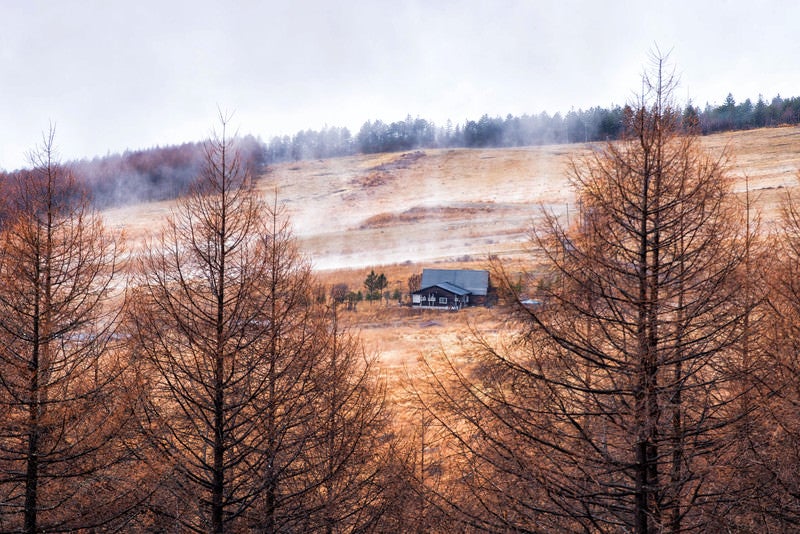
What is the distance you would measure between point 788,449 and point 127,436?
9.74 meters

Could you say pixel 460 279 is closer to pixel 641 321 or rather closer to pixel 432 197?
pixel 641 321

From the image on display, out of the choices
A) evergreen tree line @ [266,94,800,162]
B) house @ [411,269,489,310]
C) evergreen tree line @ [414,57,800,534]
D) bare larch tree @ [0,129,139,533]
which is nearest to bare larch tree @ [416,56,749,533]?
evergreen tree line @ [414,57,800,534]

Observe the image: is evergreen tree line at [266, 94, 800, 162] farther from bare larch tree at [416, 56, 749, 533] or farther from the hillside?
bare larch tree at [416, 56, 749, 533]

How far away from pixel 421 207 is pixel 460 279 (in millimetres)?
52616

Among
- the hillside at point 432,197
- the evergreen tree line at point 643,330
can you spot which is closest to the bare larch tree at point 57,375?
the evergreen tree line at point 643,330

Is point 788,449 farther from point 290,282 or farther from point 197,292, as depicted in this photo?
point 197,292

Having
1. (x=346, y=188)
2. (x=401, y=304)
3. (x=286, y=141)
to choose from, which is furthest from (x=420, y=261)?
(x=286, y=141)

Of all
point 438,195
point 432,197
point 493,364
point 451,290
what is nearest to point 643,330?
point 493,364

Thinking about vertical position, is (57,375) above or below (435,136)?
below

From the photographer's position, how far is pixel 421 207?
374 ft

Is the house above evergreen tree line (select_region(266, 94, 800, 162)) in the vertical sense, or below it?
below

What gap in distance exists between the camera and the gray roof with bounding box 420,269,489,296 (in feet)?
204

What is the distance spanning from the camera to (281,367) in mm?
8641

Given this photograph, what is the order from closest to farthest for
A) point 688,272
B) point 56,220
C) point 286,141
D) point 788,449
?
point 688,272 → point 788,449 → point 56,220 → point 286,141
